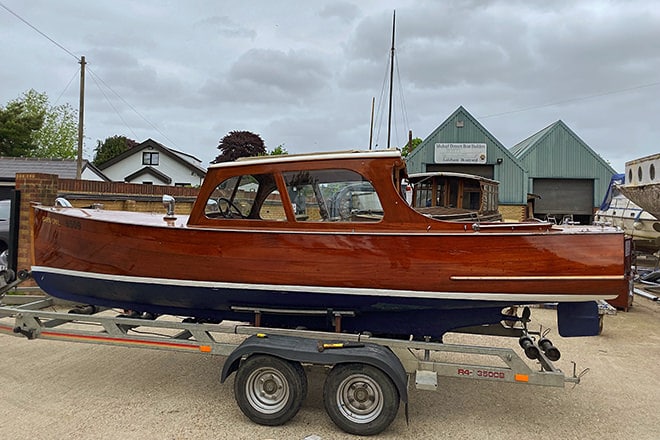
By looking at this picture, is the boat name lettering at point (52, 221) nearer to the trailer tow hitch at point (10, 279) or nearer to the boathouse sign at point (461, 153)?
the trailer tow hitch at point (10, 279)

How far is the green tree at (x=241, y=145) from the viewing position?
3816 centimetres

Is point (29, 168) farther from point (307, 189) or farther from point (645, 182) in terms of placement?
point (645, 182)

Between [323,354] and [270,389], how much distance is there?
54 cm

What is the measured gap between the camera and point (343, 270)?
3.76 meters

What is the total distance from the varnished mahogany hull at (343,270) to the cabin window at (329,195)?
0.32 metres

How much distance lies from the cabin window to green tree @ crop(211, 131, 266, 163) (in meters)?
34.1

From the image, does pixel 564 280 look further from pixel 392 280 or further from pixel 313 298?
pixel 313 298

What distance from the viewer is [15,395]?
4.21 m

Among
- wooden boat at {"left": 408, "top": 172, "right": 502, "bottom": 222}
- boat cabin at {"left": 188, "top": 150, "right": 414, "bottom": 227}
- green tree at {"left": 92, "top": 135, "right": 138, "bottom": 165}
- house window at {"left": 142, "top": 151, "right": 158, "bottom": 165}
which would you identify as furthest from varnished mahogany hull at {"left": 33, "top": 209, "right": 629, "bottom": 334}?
green tree at {"left": 92, "top": 135, "right": 138, "bottom": 165}

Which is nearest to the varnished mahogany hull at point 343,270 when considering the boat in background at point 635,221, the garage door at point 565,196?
the boat in background at point 635,221

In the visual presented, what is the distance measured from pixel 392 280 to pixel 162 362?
9.26 ft

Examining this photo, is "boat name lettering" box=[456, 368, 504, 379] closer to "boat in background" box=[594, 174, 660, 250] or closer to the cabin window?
the cabin window

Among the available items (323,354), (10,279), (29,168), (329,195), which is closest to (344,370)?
(323,354)

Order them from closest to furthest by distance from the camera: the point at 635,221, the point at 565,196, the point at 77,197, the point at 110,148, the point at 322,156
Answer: the point at 322,156 < the point at 77,197 < the point at 635,221 < the point at 565,196 < the point at 110,148
